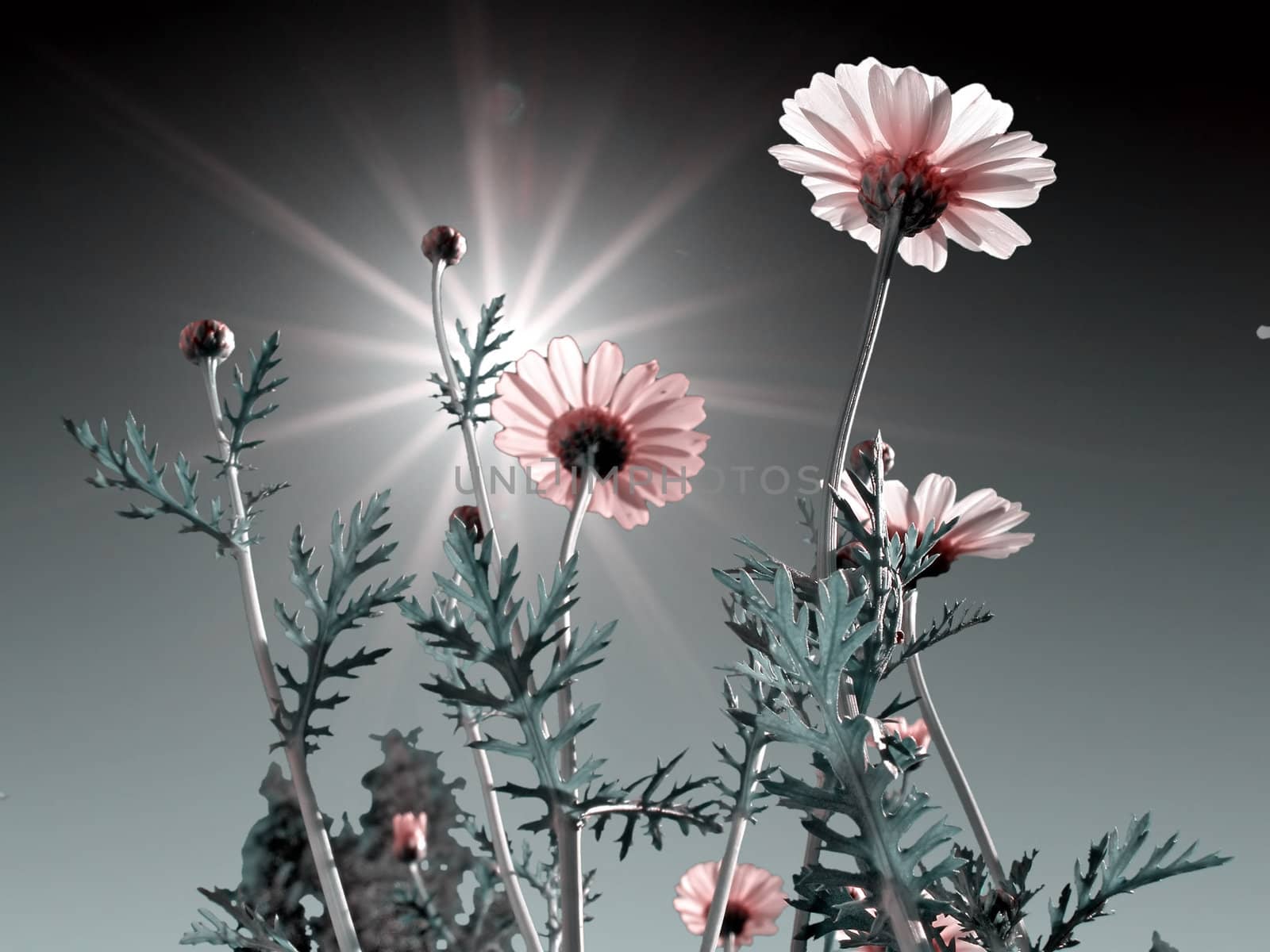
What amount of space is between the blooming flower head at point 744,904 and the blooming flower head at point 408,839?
0.57 metres

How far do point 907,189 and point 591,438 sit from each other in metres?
0.33

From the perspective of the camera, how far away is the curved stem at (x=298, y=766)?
0.52 m

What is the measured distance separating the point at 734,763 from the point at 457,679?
226 mm

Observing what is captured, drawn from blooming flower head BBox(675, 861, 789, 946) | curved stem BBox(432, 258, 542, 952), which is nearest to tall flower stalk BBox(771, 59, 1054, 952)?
curved stem BBox(432, 258, 542, 952)

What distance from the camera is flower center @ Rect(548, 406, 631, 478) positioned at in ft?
2.57

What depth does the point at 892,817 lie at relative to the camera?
1.20 feet

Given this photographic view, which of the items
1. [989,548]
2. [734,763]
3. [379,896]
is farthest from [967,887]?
[379,896]

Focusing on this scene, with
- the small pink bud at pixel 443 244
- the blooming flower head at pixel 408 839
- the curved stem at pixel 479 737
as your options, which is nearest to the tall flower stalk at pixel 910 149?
the curved stem at pixel 479 737

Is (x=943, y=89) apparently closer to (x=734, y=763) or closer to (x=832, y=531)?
(x=832, y=531)

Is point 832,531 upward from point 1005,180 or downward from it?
downward

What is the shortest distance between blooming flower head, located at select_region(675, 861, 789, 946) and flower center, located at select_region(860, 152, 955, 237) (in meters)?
1.13

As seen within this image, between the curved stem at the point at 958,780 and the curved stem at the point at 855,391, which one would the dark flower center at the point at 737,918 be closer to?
the curved stem at the point at 958,780

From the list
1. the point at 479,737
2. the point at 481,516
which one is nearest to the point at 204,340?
the point at 481,516

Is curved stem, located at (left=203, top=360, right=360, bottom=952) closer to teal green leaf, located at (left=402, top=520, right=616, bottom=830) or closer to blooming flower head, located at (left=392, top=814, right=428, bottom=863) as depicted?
teal green leaf, located at (left=402, top=520, right=616, bottom=830)
